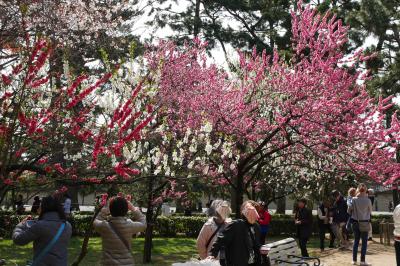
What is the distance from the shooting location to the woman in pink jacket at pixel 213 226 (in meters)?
5.58

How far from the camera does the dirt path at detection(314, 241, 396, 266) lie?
10.7 meters

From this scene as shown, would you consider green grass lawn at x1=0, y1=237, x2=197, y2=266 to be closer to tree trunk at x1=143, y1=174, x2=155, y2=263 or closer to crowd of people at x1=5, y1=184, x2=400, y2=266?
tree trunk at x1=143, y1=174, x2=155, y2=263

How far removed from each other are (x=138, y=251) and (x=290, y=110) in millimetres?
6167

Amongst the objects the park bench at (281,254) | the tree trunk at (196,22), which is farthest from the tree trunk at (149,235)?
the tree trunk at (196,22)

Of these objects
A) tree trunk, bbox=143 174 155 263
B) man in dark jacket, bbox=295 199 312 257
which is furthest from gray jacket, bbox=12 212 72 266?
man in dark jacket, bbox=295 199 312 257

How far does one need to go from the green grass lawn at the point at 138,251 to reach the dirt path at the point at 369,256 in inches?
33.6

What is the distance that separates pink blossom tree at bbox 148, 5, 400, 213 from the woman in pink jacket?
4.89 meters

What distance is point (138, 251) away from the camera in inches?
542

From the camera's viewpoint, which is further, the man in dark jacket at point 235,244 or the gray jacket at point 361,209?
the gray jacket at point 361,209

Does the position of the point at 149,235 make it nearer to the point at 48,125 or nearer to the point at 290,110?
the point at 290,110

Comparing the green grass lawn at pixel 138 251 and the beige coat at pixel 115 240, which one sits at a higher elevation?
the beige coat at pixel 115 240

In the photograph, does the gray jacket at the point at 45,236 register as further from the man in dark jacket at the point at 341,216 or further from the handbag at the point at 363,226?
the man in dark jacket at the point at 341,216

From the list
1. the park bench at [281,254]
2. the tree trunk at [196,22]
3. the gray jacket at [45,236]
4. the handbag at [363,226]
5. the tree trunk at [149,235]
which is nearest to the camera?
the gray jacket at [45,236]

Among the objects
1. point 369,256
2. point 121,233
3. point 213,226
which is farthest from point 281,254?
point 369,256
